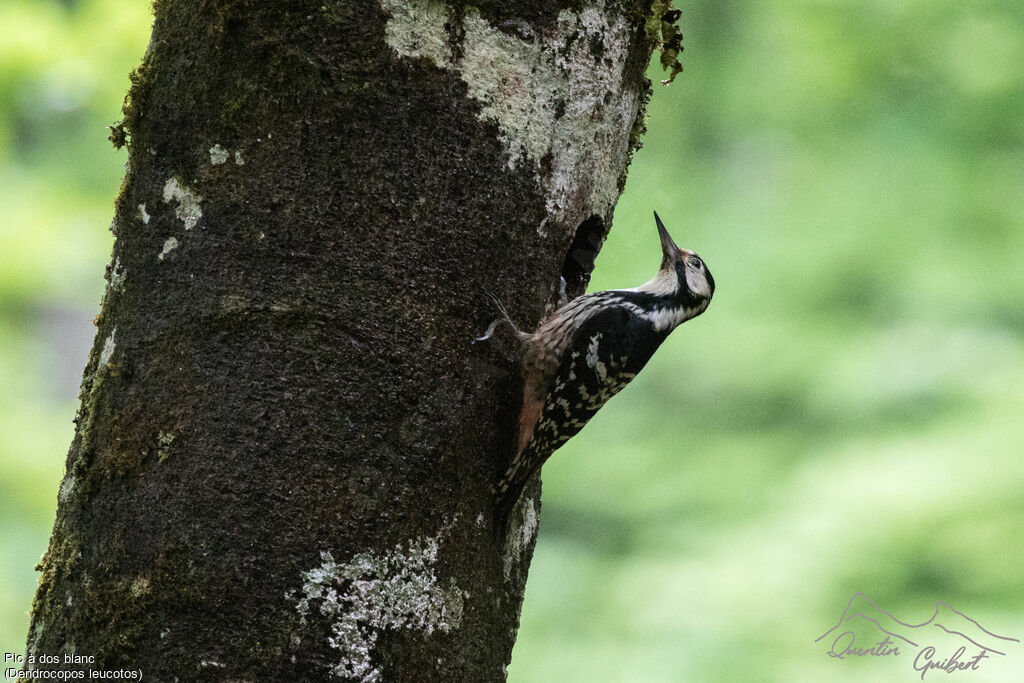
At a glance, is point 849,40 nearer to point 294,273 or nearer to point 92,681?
point 294,273

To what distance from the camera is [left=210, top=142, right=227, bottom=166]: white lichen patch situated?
2396 mm

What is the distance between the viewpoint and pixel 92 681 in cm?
211

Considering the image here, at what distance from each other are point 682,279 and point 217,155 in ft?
7.24

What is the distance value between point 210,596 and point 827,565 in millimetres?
4322

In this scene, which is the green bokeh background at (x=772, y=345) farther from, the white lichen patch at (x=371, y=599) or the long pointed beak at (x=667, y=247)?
the white lichen patch at (x=371, y=599)

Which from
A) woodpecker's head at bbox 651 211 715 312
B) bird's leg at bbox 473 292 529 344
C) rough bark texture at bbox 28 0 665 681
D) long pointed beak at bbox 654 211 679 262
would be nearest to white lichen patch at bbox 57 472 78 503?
rough bark texture at bbox 28 0 665 681

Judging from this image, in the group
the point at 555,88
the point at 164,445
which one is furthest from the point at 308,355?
the point at 555,88

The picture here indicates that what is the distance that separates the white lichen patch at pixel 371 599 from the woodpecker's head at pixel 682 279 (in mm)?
1952

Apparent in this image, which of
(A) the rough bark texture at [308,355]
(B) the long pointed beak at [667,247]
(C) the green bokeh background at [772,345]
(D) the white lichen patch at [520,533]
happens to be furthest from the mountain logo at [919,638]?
(A) the rough bark texture at [308,355]

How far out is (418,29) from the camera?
8.22 ft

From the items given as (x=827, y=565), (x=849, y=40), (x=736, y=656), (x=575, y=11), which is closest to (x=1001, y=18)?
(x=849, y=40)

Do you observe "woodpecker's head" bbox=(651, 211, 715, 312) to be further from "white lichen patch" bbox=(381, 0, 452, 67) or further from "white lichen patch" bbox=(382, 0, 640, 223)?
"white lichen patch" bbox=(381, 0, 452, 67)

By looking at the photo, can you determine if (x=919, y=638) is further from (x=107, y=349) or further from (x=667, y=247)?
(x=107, y=349)

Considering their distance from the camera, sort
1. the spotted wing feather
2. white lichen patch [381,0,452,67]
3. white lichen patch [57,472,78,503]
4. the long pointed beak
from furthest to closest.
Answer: the long pointed beak → the spotted wing feather → white lichen patch [381,0,452,67] → white lichen patch [57,472,78,503]
